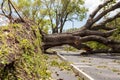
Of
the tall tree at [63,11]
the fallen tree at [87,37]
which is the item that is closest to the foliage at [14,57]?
the fallen tree at [87,37]

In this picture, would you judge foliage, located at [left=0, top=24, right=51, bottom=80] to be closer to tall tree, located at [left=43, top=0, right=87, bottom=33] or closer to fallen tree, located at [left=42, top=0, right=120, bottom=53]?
fallen tree, located at [left=42, top=0, right=120, bottom=53]

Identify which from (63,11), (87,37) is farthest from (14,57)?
(63,11)

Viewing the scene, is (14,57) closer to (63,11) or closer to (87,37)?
(87,37)

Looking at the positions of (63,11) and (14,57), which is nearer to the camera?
(14,57)

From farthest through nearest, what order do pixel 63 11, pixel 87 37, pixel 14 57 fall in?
1. pixel 63 11
2. pixel 87 37
3. pixel 14 57

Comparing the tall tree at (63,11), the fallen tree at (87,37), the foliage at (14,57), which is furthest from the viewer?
the tall tree at (63,11)

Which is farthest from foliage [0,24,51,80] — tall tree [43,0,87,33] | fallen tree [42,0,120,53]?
tall tree [43,0,87,33]

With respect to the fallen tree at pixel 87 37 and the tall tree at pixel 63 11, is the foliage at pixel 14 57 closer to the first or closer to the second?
the fallen tree at pixel 87 37

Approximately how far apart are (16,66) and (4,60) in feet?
1.41

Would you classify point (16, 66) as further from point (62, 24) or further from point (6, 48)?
point (62, 24)

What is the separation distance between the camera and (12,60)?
412 centimetres

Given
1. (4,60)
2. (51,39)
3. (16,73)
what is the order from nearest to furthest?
(4,60) → (16,73) → (51,39)

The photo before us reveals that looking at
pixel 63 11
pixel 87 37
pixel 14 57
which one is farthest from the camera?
pixel 63 11

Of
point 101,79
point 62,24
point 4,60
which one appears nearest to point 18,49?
point 4,60
